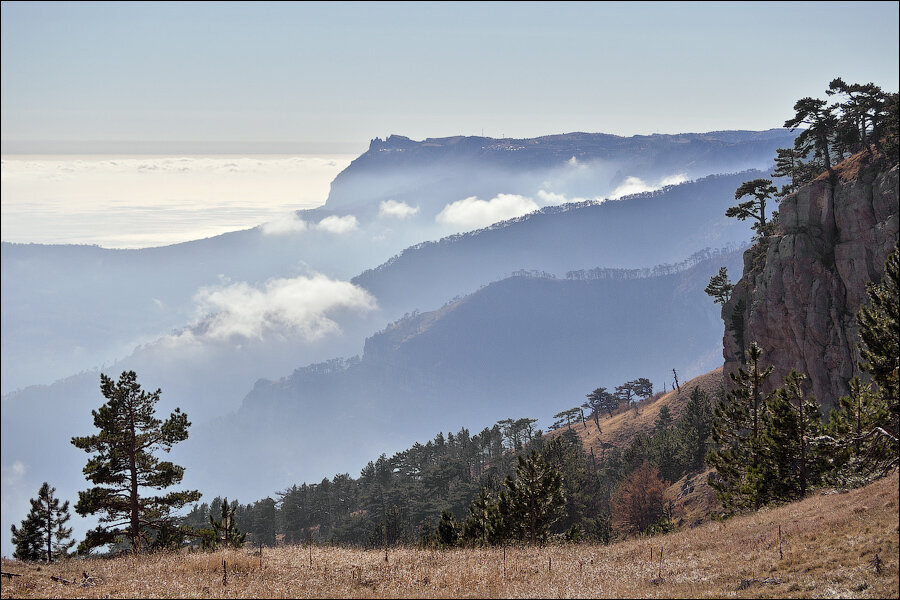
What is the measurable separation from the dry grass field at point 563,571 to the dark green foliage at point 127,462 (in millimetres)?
11180

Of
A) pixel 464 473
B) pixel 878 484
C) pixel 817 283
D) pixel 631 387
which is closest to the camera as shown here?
pixel 878 484

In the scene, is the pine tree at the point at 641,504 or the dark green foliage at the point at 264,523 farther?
the dark green foliage at the point at 264,523

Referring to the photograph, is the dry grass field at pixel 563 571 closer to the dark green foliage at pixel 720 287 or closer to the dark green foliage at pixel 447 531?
the dark green foliage at pixel 447 531

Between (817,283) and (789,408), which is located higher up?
(817,283)

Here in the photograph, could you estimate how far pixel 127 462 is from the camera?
34.1m

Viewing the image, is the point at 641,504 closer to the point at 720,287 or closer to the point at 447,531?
the point at 720,287

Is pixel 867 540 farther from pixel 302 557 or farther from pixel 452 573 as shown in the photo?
pixel 302 557

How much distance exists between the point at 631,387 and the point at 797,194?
4476 inches

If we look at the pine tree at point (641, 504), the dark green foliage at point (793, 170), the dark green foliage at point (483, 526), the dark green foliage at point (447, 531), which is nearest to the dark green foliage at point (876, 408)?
the dark green foliage at point (483, 526)

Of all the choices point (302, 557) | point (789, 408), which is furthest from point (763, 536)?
point (302, 557)

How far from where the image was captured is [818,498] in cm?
2873

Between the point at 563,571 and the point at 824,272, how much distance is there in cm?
5826

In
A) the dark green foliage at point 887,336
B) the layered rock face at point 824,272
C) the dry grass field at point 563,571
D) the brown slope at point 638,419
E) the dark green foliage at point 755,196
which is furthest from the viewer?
the brown slope at point 638,419

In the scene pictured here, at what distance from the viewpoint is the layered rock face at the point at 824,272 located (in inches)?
2281
